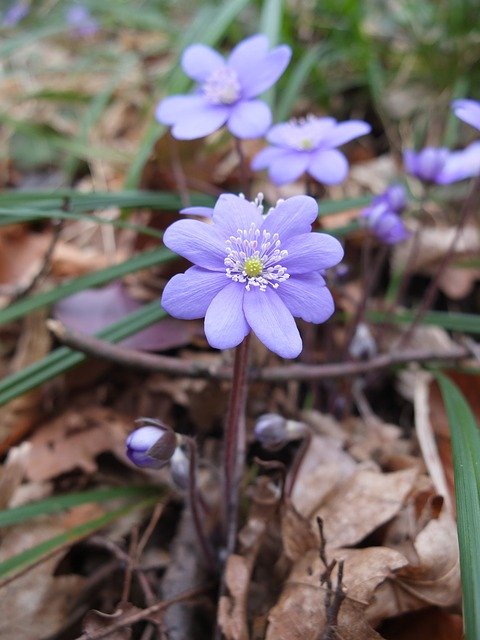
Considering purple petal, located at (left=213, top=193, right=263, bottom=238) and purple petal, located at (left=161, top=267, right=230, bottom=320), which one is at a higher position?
purple petal, located at (left=213, top=193, right=263, bottom=238)

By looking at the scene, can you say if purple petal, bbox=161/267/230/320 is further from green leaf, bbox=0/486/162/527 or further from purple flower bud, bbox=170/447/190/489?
green leaf, bbox=0/486/162/527

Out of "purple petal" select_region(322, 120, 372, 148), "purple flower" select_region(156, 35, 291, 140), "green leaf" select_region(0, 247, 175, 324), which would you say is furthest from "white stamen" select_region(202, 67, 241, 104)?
"green leaf" select_region(0, 247, 175, 324)

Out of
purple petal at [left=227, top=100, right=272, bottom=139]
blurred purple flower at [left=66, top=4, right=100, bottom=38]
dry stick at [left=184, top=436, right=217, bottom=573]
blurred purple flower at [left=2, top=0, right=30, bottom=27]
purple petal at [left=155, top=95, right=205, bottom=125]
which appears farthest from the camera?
blurred purple flower at [left=2, top=0, right=30, bottom=27]

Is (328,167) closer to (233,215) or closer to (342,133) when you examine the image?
(342,133)

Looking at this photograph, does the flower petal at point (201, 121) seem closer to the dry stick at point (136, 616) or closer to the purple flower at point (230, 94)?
the purple flower at point (230, 94)

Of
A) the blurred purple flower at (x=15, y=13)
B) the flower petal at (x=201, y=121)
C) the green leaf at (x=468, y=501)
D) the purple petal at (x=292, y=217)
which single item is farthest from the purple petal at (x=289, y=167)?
the blurred purple flower at (x=15, y=13)

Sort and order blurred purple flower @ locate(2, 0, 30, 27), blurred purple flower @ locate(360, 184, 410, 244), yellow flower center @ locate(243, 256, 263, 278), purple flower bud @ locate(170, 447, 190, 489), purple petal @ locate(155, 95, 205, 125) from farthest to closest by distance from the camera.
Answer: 1. blurred purple flower @ locate(2, 0, 30, 27)
2. blurred purple flower @ locate(360, 184, 410, 244)
3. purple petal @ locate(155, 95, 205, 125)
4. purple flower bud @ locate(170, 447, 190, 489)
5. yellow flower center @ locate(243, 256, 263, 278)

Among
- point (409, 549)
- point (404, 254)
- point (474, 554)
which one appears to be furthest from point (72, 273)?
point (474, 554)
